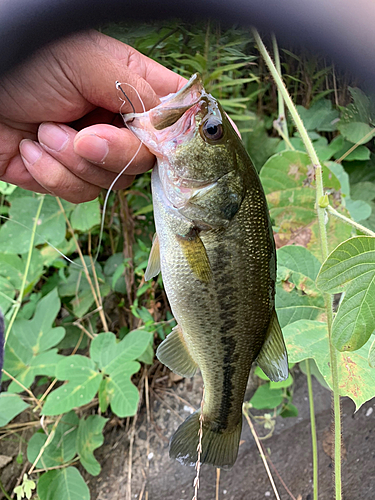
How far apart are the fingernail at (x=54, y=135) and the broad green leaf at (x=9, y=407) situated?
2.95 ft

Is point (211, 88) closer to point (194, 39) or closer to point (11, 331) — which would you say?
point (194, 39)

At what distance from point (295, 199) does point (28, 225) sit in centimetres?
105

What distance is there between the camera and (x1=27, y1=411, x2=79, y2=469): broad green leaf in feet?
4.43

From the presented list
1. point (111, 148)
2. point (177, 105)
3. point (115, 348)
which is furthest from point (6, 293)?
point (177, 105)

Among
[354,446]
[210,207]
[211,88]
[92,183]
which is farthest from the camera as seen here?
[354,446]

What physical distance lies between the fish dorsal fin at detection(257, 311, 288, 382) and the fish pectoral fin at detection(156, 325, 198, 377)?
7.3 inches

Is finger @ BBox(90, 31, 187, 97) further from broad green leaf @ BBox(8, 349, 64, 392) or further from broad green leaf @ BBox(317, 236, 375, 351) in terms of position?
broad green leaf @ BBox(8, 349, 64, 392)

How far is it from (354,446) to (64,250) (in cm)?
160

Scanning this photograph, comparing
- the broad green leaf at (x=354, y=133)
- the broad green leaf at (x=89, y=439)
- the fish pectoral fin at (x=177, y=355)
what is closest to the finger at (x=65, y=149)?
the fish pectoral fin at (x=177, y=355)

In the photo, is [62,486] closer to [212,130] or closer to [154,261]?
[154,261]

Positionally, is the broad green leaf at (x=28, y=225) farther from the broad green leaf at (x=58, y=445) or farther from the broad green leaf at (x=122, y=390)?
the broad green leaf at (x=58, y=445)

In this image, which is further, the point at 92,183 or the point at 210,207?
the point at 92,183

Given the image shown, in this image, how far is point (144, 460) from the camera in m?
1.67

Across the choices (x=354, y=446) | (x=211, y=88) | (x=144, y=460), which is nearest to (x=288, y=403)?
(x=354, y=446)
